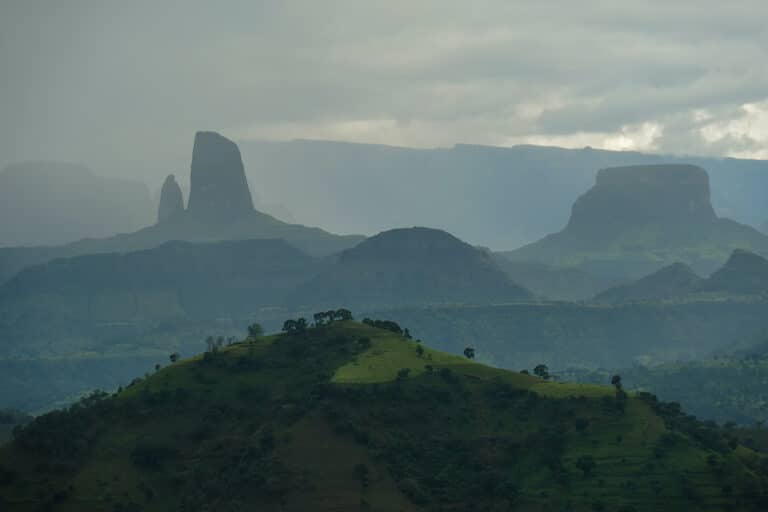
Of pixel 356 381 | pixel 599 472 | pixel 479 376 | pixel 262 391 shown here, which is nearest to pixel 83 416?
pixel 262 391

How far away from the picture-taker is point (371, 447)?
511 ft

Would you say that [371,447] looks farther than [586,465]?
Yes

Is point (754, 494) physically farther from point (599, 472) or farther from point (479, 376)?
point (479, 376)

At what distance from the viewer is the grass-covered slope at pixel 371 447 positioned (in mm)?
146500

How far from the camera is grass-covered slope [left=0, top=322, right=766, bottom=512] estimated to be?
481 feet

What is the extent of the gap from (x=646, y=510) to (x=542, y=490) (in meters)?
10.8

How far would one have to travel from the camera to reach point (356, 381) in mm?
168000

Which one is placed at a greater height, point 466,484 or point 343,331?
→ point 343,331

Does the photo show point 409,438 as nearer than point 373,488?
No

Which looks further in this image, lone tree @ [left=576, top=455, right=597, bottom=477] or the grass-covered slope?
lone tree @ [left=576, top=455, right=597, bottom=477]

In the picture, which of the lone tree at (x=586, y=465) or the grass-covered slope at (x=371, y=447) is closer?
the grass-covered slope at (x=371, y=447)

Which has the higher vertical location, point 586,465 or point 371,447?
point 371,447

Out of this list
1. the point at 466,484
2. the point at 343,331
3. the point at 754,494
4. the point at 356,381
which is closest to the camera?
the point at 754,494

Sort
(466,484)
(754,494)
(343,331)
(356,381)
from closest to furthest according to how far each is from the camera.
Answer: (754,494) → (466,484) → (356,381) → (343,331)
